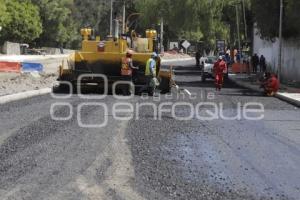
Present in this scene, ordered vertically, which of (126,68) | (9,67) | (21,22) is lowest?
(9,67)

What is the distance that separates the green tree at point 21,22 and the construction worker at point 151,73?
55.3m

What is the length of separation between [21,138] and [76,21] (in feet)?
327

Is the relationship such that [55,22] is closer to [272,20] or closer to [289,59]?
[289,59]

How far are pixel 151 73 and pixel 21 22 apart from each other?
5969cm

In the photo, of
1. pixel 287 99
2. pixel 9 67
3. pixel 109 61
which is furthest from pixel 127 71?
pixel 9 67

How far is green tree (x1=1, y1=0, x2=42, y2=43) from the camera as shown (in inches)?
3194

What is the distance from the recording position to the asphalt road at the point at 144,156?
8.84 meters

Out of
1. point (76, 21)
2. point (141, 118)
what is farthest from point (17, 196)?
point (76, 21)

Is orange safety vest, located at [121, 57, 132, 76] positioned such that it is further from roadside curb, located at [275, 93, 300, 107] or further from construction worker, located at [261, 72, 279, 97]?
construction worker, located at [261, 72, 279, 97]

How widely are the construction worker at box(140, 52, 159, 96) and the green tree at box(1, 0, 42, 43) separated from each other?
181 feet

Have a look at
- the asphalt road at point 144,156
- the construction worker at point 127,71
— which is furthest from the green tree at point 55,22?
the asphalt road at point 144,156

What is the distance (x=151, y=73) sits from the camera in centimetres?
2525

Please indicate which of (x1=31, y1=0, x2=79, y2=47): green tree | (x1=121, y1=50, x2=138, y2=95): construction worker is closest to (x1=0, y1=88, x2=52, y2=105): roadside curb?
(x1=121, y1=50, x2=138, y2=95): construction worker

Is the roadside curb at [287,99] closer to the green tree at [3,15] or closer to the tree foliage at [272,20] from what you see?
the tree foliage at [272,20]
